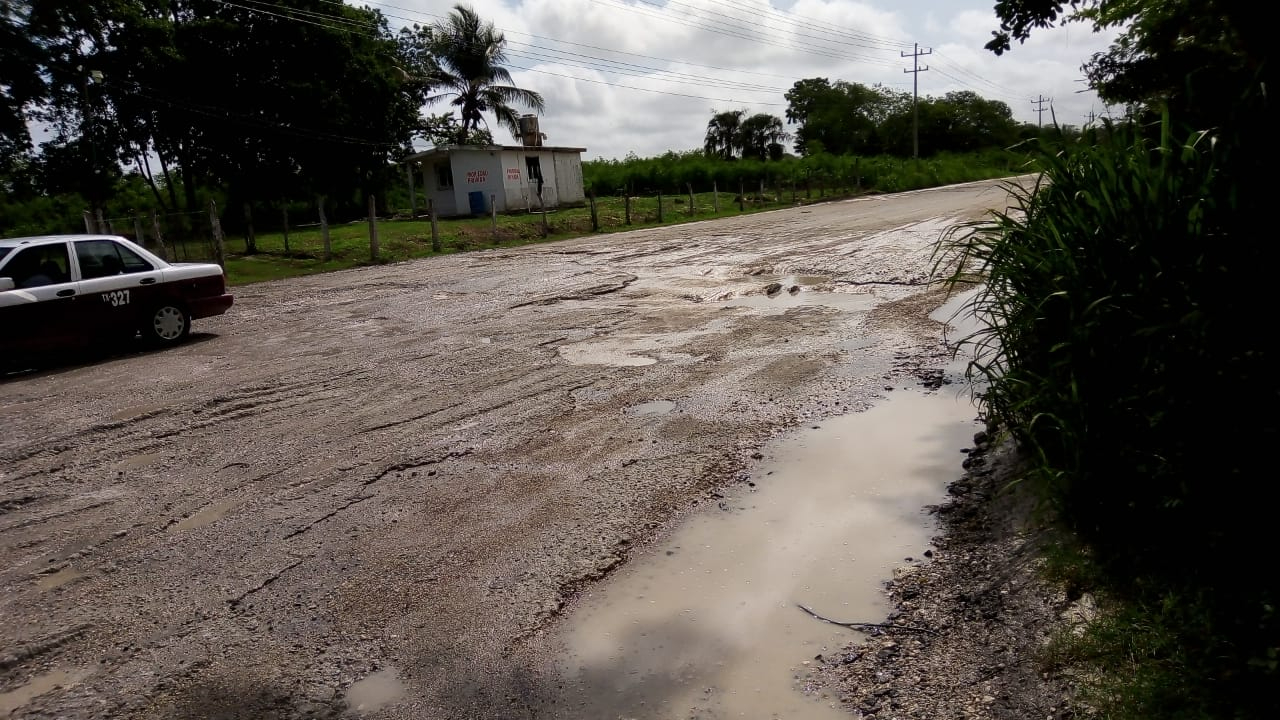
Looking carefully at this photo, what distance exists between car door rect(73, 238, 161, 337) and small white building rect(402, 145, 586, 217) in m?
26.3

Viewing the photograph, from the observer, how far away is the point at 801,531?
15.3ft

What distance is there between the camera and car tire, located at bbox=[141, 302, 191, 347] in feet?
34.7

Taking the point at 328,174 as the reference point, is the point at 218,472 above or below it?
below

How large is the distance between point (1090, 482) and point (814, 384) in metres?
3.67

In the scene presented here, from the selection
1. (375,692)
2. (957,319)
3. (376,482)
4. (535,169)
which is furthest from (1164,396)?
(535,169)

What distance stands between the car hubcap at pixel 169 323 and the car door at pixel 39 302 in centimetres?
95

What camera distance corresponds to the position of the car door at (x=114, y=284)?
9.95 metres

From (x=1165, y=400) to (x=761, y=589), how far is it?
1.93 meters

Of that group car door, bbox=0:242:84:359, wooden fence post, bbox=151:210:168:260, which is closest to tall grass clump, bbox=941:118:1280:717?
car door, bbox=0:242:84:359

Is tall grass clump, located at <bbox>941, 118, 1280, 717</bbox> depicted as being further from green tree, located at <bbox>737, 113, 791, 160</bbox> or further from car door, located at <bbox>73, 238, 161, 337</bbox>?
green tree, located at <bbox>737, 113, 791, 160</bbox>

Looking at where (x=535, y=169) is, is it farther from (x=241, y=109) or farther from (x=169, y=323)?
(x=169, y=323)

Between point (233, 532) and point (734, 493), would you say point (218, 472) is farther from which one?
point (734, 493)

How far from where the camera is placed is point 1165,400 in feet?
10.4

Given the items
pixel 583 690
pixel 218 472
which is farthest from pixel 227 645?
pixel 218 472
